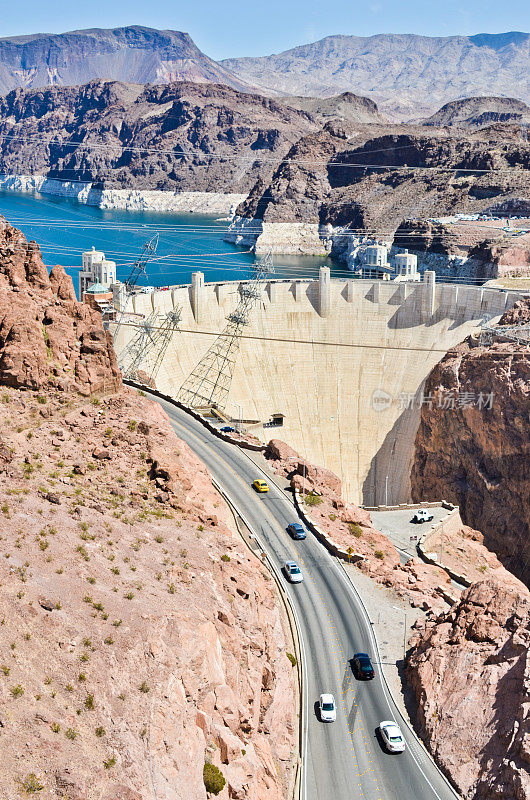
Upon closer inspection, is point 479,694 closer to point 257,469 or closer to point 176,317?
point 257,469

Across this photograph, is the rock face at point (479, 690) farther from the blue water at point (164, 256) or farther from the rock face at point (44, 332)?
the blue water at point (164, 256)

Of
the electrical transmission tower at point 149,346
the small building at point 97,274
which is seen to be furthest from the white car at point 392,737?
the small building at point 97,274

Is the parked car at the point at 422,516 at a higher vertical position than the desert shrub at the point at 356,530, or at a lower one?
lower

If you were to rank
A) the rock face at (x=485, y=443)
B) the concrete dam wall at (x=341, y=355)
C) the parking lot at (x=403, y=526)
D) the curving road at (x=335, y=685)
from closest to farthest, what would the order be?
the curving road at (x=335, y=685) → the parking lot at (x=403, y=526) → the rock face at (x=485, y=443) → the concrete dam wall at (x=341, y=355)

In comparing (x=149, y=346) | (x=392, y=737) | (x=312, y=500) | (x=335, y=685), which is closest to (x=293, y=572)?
(x=335, y=685)

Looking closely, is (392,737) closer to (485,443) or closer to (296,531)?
(296,531)

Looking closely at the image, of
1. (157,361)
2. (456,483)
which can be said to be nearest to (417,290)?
(456,483)

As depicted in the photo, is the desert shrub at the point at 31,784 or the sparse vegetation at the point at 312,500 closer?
the desert shrub at the point at 31,784
